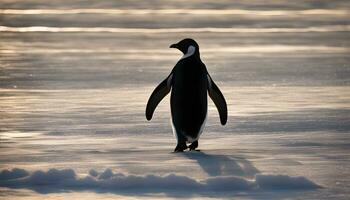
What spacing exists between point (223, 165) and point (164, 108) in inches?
130

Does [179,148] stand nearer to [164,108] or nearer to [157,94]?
[157,94]

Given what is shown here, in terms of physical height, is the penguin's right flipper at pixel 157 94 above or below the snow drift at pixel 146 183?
above

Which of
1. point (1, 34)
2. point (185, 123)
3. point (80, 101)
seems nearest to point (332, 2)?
point (1, 34)

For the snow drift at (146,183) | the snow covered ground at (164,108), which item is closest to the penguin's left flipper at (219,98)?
the snow covered ground at (164,108)

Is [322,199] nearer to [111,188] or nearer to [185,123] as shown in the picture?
[111,188]

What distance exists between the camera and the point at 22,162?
18.9 ft

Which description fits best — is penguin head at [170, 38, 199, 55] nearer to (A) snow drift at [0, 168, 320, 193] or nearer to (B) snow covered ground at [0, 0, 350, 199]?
(B) snow covered ground at [0, 0, 350, 199]

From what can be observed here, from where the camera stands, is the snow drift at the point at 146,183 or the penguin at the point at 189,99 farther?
the penguin at the point at 189,99

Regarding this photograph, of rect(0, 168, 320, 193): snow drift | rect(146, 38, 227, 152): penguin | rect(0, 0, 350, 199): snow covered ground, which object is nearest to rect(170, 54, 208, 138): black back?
rect(146, 38, 227, 152): penguin

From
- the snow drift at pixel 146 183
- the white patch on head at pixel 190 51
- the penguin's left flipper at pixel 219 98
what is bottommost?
the snow drift at pixel 146 183

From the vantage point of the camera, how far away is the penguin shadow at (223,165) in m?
5.33

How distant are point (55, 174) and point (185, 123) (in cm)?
165

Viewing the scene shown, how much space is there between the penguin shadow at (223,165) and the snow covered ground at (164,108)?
0.01 m

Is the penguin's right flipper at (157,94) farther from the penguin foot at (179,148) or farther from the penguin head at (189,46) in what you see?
the penguin foot at (179,148)
